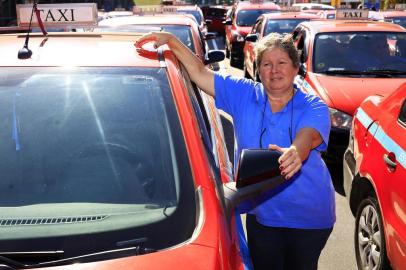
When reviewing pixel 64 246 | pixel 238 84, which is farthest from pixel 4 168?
pixel 238 84

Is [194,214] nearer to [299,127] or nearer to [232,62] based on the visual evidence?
[299,127]

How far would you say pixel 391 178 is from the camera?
3.12 meters

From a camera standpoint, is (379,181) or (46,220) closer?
(46,220)

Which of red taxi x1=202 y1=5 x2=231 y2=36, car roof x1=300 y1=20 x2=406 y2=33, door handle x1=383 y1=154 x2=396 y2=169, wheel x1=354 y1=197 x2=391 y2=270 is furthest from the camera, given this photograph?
red taxi x1=202 y1=5 x2=231 y2=36

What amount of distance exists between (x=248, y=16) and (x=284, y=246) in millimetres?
13247

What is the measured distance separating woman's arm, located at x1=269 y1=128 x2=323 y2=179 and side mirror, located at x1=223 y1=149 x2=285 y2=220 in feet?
0.13

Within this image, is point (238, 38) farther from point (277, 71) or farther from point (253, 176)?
point (253, 176)

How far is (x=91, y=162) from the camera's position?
81.5 inches

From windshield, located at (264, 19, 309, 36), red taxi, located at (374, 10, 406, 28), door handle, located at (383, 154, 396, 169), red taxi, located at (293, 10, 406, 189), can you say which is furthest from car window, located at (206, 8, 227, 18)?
door handle, located at (383, 154, 396, 169)

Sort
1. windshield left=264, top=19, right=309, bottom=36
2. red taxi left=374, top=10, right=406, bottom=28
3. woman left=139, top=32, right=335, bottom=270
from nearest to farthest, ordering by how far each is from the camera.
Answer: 1. woman left=139, top=32, right=335, bottom=270
2. windshield left=264, top=19, right=309, bottom=36
3. red taxi left=374, top=10, right=406, bottom=28

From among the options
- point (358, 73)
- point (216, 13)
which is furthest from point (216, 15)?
point (358, 73)

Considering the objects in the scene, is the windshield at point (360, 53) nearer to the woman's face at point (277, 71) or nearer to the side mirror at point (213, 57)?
the side mirror at point (213, 57)

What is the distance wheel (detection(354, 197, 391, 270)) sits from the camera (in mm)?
3266

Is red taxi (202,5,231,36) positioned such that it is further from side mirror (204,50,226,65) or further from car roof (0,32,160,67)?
car roof (0,32,160,67)
